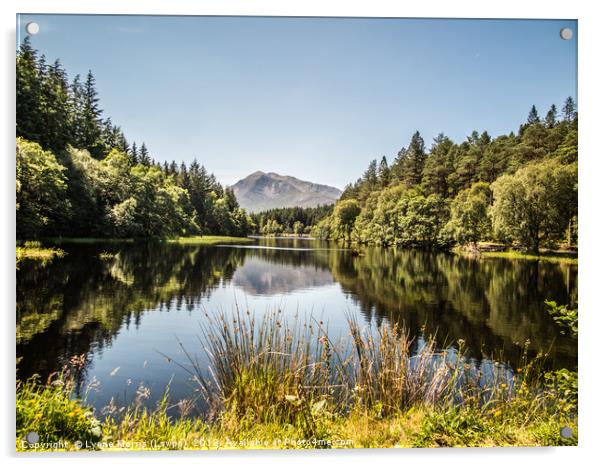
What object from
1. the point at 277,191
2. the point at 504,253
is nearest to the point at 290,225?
the point at 277,191

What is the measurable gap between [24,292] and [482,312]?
20.5 ft

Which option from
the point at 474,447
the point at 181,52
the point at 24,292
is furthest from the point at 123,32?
the point at 474,447

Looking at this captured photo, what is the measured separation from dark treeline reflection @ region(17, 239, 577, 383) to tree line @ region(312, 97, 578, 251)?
0.42m

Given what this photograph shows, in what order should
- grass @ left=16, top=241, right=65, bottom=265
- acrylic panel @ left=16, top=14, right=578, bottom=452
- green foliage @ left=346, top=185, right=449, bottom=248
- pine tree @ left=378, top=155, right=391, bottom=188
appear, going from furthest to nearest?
1. green foliage @ left=346, top=185, right=449, bottom=248
2. pine tree @ left=378, top=155, right=391, bottom=188
3. grass @ left=16, top=241, right=65, bottom=265
4. acrylic panel @ left=16, top=14, right=578, bottom=452

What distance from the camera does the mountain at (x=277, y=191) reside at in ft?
16.0

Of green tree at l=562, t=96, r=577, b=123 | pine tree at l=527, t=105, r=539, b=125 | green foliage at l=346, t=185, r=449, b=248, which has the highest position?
pine tree at l=527, t=105, r=539, b=125

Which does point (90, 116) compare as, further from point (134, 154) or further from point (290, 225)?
point (290, 225)

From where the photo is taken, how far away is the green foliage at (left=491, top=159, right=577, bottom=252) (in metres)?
4.53

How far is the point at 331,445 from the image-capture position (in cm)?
295

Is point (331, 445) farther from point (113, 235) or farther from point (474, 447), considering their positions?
point (113, 235)

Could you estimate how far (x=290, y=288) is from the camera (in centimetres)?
577

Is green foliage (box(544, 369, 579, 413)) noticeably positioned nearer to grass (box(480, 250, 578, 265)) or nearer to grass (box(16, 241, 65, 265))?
grass (box(480, 250, 578, 265))

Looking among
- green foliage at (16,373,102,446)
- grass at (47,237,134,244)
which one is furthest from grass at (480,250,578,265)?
grass at (47,237,134,244)
